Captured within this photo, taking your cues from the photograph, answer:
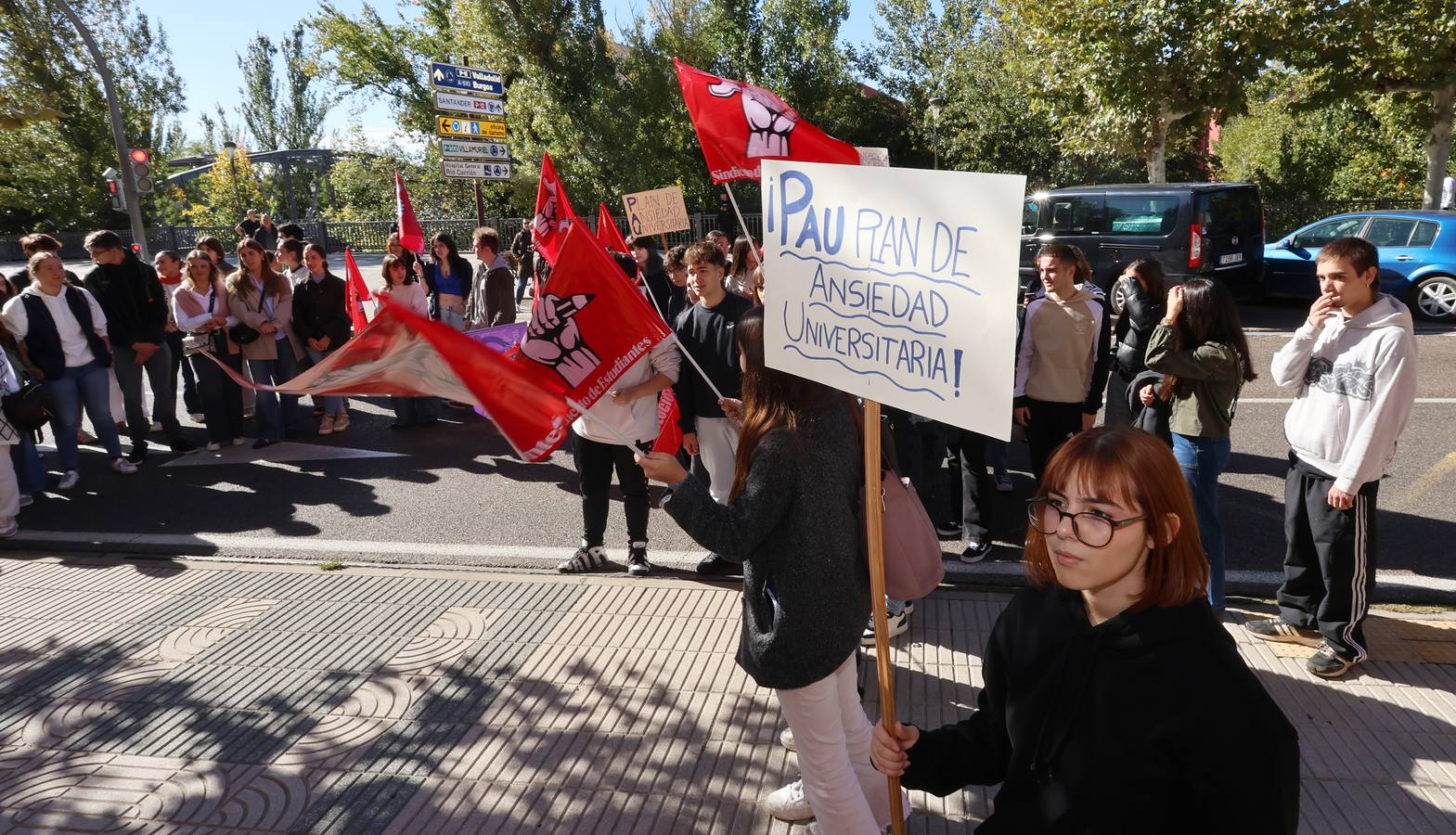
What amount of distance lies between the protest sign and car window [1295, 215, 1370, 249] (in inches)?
388

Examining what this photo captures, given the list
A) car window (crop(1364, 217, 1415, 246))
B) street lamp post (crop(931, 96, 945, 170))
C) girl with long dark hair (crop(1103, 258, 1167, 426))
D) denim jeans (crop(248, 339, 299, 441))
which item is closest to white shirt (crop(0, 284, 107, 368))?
denim jeans (crop(248, 339, 299, 441))

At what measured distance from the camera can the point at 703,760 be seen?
3.58 metres

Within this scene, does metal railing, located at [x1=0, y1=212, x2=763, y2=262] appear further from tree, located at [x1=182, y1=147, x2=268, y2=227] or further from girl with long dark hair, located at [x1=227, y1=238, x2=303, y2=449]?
girl with long dark hair, located at [x1=227, y1=238, x2=303, y2=449]

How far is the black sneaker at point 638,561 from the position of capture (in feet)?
17.9

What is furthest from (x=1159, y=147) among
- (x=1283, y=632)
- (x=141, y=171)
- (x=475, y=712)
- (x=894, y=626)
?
(x=141, y=171)

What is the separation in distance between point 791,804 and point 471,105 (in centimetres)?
1156

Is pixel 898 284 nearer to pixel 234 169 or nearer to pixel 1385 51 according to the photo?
pixel 1385 51

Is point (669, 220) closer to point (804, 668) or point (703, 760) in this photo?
point (703, 760)

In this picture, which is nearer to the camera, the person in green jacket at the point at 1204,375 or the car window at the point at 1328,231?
the person in green jacket at the point at 1204,375

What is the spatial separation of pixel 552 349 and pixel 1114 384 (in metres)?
3.57

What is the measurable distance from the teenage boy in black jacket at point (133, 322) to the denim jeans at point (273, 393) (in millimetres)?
633

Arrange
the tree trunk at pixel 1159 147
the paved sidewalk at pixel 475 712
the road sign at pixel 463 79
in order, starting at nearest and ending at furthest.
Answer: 1. the paved sidewalk at pixel 475 712
2. the road sign at pixel 463 79
3. the tree trunk at pixel 1159 147

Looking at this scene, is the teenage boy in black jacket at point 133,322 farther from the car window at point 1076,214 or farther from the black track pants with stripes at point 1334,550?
the car window at point 1076,214

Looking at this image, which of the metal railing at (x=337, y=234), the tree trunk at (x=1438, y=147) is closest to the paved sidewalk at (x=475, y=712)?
the tree trunk at (x=1438, y=147)
